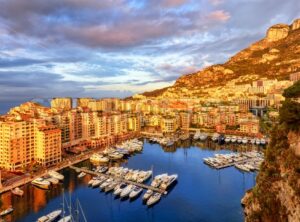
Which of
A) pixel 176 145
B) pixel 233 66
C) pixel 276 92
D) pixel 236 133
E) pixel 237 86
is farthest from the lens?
pixel 233 66

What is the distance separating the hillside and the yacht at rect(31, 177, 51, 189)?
68627 millimetres

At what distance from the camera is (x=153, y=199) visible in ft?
59.7

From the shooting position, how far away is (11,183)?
20703 mm

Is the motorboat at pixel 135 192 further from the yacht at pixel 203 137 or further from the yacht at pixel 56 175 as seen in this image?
the yacht at pixel 203 137

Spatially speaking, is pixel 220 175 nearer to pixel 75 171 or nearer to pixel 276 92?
pixel 75 171

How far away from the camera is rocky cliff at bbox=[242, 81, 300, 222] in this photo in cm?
1064

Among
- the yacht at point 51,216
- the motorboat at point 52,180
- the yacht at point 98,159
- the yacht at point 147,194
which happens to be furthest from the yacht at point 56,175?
the yacht at point 147,194

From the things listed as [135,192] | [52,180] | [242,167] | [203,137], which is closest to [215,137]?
[203,137]

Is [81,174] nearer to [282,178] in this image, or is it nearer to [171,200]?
[171,200]

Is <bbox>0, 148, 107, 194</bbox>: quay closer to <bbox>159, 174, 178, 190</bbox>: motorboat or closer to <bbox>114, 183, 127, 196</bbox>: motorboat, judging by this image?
<bbox>114, 183, 127, 196</bbox>: motorboat

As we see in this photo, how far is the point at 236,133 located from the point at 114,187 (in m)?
25.6

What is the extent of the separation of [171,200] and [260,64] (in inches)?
3216

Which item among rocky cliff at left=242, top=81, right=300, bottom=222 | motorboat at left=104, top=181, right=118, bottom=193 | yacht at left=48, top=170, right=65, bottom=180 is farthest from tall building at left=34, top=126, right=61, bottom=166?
rocky cliff at left=242, top=81, right=300, bottom=222

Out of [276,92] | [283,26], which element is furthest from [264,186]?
[283,26]
